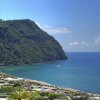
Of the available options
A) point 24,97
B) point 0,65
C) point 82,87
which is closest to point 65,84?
point 82,87

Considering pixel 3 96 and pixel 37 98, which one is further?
pixel 3 96

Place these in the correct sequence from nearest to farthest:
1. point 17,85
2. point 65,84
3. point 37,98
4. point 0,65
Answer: point 37,98 < point 17,85 < point 65,84 < point 0,65

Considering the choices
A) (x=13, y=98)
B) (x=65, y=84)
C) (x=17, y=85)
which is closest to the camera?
(x=13, y=98)

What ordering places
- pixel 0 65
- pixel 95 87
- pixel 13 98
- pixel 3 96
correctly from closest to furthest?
pixel 13 98
pixel 3 96
pixel 95 87
pixel 0 65

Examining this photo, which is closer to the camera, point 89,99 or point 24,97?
point 24,97

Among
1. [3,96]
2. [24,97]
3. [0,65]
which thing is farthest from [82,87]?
[0,65]

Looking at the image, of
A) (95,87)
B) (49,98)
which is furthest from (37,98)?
(95,87)

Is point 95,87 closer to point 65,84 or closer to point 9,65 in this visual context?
point 65,84

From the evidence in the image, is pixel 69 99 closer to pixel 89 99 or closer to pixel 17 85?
pixel 89 99

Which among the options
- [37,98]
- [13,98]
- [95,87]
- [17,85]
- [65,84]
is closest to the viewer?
[13,98]
